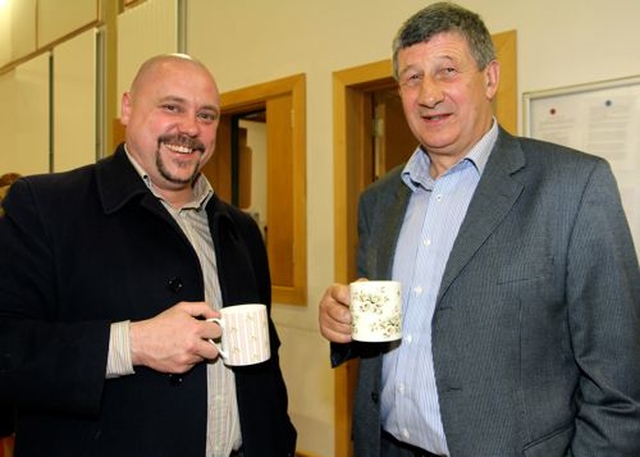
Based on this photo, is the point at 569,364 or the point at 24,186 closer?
the point at 569,364

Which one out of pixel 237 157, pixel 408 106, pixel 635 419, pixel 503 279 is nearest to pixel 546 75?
pixel 408 106

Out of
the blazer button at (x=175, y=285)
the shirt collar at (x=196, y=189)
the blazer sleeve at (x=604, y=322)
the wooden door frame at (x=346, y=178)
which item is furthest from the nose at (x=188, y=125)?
the wooden door frame at (x=346, y=178)

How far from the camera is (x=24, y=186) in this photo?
1.32m

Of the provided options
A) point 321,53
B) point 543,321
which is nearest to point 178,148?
point 543,321

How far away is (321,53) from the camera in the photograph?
3053mm

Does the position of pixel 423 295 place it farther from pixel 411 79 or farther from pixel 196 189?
pixel 196 189

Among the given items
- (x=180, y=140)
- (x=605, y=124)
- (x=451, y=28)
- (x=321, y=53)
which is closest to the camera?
(x=451, y=28)

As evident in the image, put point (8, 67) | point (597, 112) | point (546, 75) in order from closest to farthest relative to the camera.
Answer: point (597, 112), point (546, 75), point (8, 67)

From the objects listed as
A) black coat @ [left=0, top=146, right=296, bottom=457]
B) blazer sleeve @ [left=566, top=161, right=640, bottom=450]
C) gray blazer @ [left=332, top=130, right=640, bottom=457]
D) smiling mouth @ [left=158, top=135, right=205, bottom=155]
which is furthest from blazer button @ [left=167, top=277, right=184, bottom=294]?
blazer sleeve @ [left=566, top=161, right=640, bottom=450]

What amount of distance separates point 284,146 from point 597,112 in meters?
1.81

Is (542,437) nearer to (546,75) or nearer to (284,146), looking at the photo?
(546,75)

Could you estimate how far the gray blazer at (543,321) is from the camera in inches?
42.9

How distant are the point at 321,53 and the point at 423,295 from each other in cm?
209

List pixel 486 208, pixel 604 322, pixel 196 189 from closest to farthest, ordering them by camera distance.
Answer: pixel 604 322
pixel 486 208
pixel 196 189
